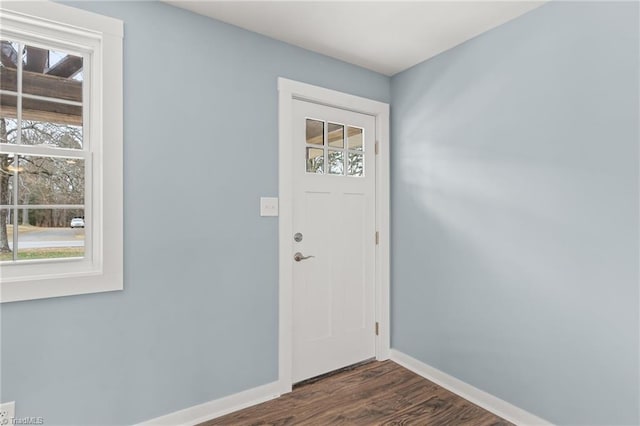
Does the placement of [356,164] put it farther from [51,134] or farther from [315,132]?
[51,134]

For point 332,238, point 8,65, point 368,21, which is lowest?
point 332,238

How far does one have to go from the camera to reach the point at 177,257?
1.97m

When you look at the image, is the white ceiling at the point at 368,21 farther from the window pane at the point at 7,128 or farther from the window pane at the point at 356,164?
the window pane at the point at 7,128

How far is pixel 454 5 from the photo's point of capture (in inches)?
76.1

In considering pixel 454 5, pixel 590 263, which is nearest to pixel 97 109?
pixel 454 5

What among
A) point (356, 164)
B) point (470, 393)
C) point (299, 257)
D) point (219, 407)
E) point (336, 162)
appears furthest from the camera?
point (356, 164)

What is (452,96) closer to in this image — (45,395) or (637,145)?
(637,145)

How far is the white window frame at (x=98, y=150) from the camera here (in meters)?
1.68

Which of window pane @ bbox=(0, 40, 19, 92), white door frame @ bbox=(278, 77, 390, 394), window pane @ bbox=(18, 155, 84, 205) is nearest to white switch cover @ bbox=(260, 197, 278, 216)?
white door frame @ bbox=(278, 77, 390, 394)

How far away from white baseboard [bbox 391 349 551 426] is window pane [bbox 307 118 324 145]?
193 cm

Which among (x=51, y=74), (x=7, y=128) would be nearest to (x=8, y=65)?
(x=51, y=74)

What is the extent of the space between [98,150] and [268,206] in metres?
1.03

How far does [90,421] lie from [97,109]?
1.67m

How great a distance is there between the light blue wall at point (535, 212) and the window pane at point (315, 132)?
0.78 m
